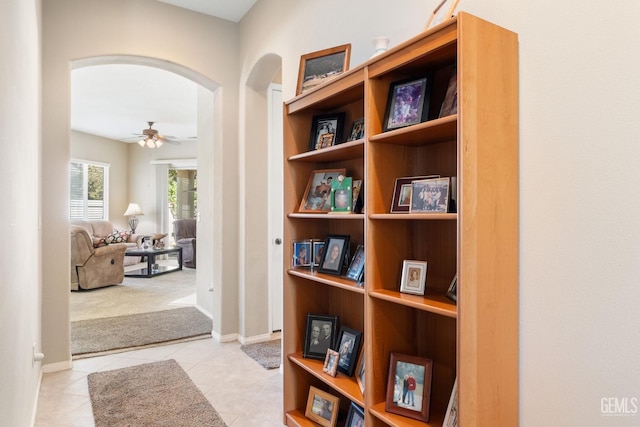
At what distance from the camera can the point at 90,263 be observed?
19.6ft

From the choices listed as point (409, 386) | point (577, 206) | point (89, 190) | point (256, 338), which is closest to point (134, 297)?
point (256, 338)

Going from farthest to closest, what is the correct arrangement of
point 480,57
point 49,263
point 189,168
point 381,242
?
point 189,168 → point 49,263 → point 381,242 → point 480,57

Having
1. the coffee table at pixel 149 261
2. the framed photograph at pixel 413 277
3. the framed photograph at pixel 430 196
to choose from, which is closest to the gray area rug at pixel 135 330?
the coffee table at pixel 149 261

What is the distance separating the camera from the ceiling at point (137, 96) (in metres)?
3.67

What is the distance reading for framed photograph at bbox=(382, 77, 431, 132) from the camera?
5.22ft

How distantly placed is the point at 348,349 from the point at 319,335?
0.24 metres

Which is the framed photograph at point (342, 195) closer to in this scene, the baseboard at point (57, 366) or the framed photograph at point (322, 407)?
the framed photograph at point (322, 407)

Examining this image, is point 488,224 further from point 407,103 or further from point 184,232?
point 184,232

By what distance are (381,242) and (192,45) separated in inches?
113

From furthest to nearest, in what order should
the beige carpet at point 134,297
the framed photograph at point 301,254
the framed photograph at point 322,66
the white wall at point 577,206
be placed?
the beige carpet at point 134,297
the framed photograph at point 301,254
the framed photograph at point 322,66
the white wall at point 577,206

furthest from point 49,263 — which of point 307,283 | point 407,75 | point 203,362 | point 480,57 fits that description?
point 480,57

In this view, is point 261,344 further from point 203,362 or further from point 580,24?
point 580,24

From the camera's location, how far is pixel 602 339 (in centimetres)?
121

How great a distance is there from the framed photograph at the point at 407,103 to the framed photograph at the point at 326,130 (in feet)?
1.58
